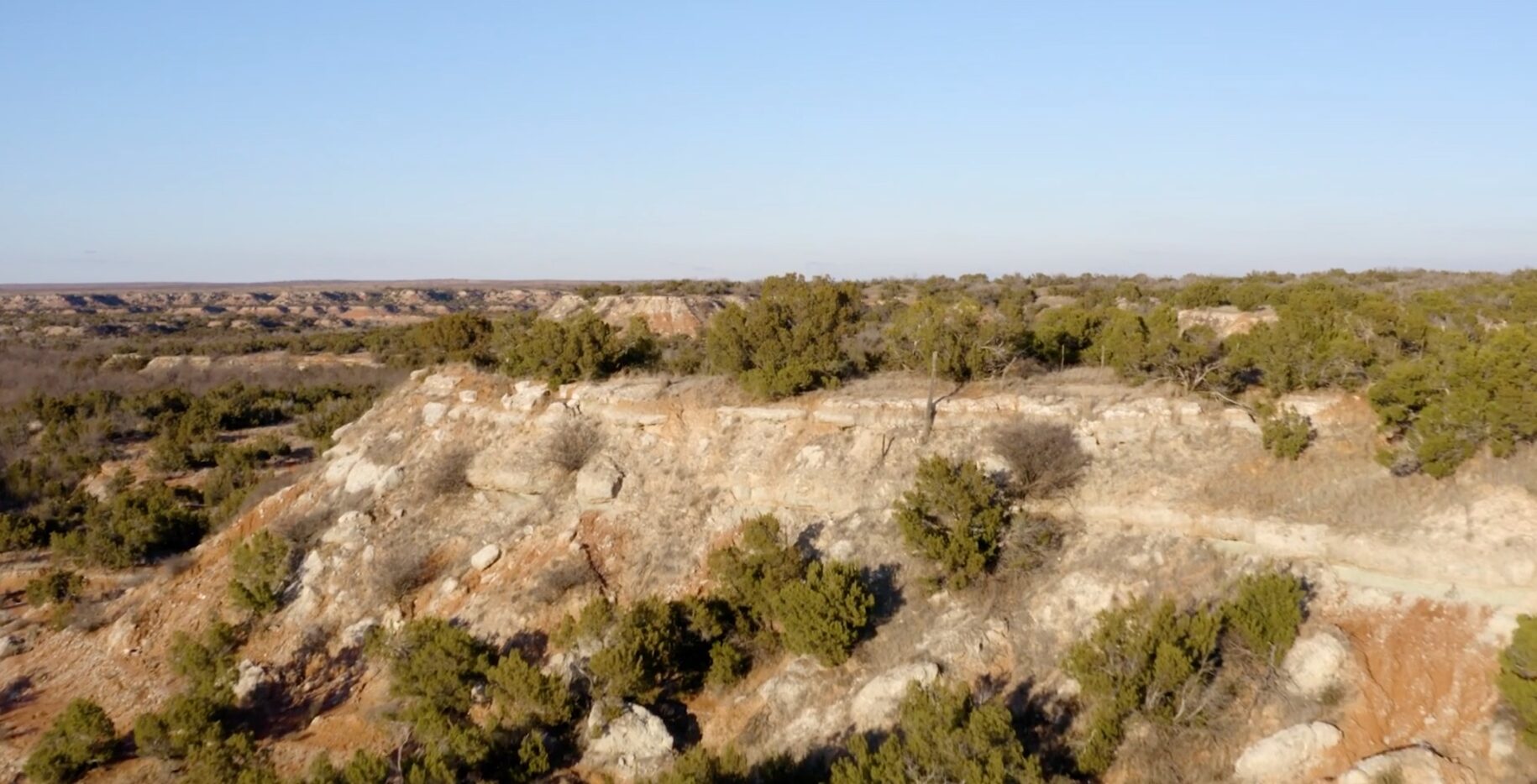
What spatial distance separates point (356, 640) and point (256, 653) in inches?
75.7

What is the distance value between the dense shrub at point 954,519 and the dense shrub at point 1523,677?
5850 mm

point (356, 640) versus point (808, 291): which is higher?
point (808, 291)

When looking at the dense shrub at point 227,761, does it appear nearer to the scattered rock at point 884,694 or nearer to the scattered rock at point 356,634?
the scattered rock at point 356,634

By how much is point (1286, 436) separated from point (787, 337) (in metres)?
9.03

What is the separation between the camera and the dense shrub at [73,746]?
11688 mm

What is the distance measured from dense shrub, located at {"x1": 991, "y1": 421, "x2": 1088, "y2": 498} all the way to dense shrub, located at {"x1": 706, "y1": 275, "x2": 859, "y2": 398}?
4108 mm

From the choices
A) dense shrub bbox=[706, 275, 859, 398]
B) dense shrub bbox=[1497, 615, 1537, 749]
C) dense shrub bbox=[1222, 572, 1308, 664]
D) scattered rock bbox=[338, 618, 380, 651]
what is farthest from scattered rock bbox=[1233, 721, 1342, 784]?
scattered rock bbox=[338, 618, 380, 651]

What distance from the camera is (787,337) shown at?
58.3 ft

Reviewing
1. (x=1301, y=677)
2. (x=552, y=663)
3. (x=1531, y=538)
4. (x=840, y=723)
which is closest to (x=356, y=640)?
(x=552, y=663)

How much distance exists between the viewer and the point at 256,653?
14.7m

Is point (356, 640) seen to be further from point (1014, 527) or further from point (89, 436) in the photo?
point (89, 436)

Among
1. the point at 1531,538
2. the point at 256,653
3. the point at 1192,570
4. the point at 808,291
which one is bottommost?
the point at 256,653

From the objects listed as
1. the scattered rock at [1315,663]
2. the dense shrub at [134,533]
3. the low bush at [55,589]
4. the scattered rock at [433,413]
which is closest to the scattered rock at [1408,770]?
the scattered rock at [1315,663]

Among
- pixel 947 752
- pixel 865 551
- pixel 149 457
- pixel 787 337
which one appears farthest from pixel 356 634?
pixel 149 457
